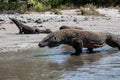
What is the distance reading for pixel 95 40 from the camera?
14.1m

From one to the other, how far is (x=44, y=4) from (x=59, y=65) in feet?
75.3

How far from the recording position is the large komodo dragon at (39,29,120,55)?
13164 millimetres

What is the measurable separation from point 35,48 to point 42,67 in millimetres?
4067

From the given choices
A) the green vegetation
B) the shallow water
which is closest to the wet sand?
the shallow water

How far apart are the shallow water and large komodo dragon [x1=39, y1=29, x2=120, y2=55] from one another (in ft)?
0.89

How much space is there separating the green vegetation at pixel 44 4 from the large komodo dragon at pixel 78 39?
18249 millimetres

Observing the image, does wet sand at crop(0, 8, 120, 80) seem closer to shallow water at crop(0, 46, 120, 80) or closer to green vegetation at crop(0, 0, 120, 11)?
shallow water at crop(0, 46, 120, 80)

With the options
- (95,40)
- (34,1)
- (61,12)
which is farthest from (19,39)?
(34,1)

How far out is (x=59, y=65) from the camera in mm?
11836

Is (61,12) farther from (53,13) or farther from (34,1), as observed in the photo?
(34,1)

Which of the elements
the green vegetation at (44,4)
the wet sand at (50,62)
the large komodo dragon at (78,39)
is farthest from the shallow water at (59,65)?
the green vegetation at (44,4)

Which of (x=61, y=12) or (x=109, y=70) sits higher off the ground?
(x=109, y=70)

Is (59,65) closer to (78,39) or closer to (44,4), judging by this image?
(78,39)

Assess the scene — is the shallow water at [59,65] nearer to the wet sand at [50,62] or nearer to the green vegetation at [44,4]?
the wet sand at [50,62]
